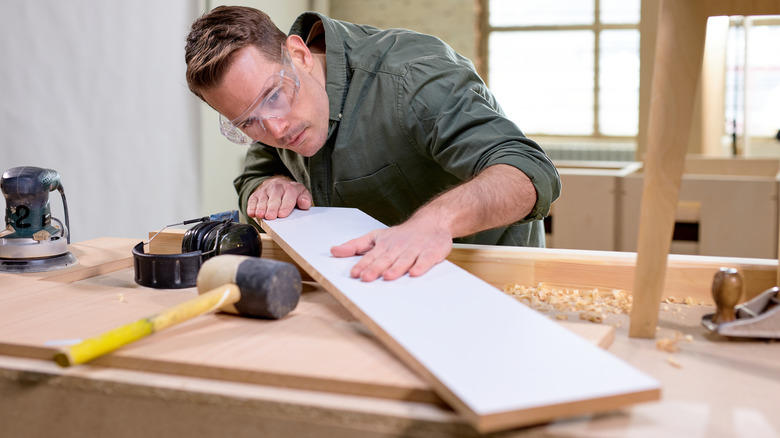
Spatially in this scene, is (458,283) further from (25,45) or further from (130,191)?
(130,191)

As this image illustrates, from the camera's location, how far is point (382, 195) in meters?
2.20

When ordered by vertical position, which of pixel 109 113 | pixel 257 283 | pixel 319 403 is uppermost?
pixel 109 113

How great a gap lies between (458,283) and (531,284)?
1.11ft

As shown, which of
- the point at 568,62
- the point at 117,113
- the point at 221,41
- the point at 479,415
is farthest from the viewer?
the point at 568,62

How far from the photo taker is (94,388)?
967 mm

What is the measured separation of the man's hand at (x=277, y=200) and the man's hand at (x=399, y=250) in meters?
0.52

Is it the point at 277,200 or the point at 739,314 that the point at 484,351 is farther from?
A: the point at 277,200

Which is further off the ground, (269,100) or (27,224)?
(269,100)

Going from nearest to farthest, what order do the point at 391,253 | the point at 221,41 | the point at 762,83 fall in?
1. the point at 391,253
2. the point at 221,41
3. the point at 762,83

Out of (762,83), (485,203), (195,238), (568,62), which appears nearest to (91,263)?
(195,238)

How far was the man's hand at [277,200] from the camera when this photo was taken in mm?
1887

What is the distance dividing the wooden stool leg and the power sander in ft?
4.35

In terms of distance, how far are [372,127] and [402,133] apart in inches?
4.1

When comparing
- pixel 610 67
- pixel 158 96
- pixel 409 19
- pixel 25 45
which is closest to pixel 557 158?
pixel 610 67
